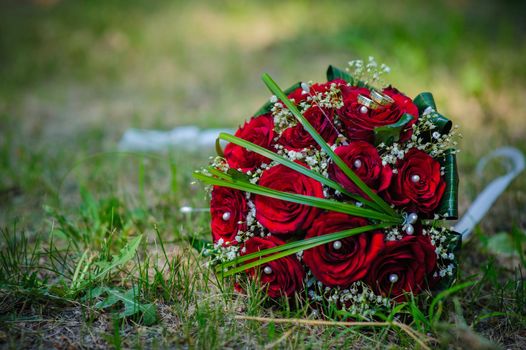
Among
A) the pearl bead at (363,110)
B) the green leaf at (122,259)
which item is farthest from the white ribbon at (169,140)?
the pearl bead at (363,110)

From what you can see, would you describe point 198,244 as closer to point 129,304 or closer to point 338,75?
point 129,304

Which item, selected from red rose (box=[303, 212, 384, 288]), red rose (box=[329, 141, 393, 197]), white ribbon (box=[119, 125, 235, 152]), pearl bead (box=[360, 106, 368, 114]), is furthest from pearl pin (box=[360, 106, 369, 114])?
white ribbon (box=[119, 125, 235, 152])

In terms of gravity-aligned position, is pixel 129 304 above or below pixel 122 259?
below

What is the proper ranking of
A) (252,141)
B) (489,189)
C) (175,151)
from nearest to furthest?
Result: (252,141) < (489,189) < (175,151)

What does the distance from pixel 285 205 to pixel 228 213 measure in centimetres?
22

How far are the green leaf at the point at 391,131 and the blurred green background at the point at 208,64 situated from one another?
1311mm

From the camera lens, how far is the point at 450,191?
1.48m

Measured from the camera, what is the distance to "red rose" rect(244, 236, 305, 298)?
1.46 m

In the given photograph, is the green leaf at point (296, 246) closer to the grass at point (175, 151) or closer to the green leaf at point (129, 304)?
the grass at point (175, 151)

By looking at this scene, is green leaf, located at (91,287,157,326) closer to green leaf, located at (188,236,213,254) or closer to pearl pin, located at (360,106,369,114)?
green leaf, located at (188,236,213,254)

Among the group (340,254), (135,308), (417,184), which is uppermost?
(417,184)

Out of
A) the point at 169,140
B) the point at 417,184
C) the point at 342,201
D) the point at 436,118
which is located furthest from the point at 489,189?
the point at 169,140

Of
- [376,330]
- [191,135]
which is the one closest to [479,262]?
[376,330]

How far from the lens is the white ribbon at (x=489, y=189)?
2193 millimetres
